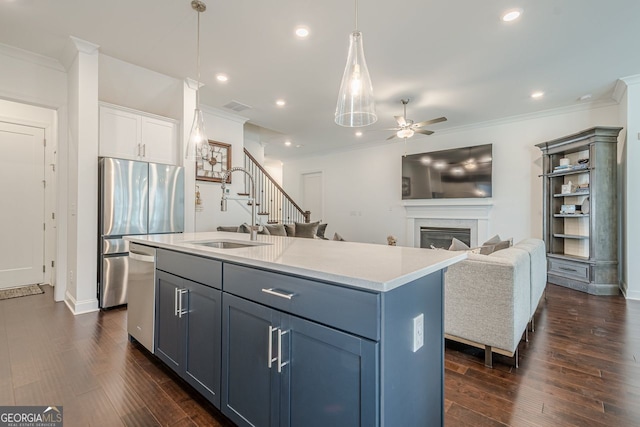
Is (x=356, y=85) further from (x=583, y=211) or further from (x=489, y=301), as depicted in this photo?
(x=583, y=211)

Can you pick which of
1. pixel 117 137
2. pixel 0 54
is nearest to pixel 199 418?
pixel 117 137

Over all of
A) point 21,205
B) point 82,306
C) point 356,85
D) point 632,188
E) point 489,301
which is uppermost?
point 356,85

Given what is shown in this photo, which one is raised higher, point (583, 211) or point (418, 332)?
point (583, 211)

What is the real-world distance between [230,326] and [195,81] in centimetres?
382

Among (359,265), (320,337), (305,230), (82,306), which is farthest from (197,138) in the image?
(305,230)

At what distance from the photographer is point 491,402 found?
5.76ft

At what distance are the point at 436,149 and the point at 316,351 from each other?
20.8 ft

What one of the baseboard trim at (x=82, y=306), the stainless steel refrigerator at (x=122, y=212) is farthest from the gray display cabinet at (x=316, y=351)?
the baseboard trim at (x=82, y=306)

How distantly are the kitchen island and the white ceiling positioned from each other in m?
2.38

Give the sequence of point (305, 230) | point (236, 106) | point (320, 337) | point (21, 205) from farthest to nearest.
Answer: point (305, 230) < point (236, 106) < point (21, 205) < point (320, 337)

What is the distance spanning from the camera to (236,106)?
199 inches

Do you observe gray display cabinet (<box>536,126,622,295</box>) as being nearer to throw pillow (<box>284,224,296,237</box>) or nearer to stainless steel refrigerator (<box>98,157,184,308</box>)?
throw pillow (<box>284,224,296,237</box>)

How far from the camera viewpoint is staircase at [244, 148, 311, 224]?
6.18 metres

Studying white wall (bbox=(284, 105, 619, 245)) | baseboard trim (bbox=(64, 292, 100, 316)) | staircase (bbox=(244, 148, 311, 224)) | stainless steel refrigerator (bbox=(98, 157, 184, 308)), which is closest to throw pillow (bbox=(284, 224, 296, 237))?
staircase (bbox=(244, 148, 311, 224))
